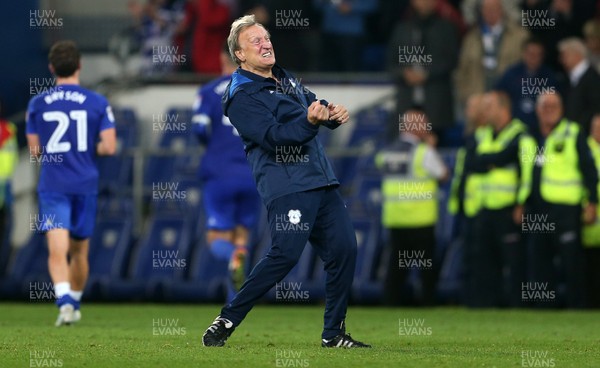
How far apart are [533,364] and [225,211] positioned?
7.35 meters

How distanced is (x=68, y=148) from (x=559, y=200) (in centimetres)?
663

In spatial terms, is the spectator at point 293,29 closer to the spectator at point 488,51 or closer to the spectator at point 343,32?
the spectator at point 343,32

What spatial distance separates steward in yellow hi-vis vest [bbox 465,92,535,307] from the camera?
1777 cm

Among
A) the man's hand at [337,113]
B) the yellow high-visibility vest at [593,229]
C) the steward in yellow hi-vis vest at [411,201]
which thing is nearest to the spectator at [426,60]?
the steward in yellow hi-vis vest at [411,201]

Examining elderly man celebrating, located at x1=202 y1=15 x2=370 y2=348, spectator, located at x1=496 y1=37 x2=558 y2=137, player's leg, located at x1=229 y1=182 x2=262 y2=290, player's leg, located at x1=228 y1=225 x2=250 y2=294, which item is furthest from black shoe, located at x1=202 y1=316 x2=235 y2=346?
spectator, located at x1=496 y1=37 x2=558 y2=137

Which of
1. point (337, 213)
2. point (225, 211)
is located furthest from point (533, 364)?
point (225, 211)

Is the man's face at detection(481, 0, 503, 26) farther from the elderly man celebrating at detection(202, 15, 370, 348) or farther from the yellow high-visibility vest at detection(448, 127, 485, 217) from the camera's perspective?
the elderly man celebrating at detection(202, 15, 370, 348)

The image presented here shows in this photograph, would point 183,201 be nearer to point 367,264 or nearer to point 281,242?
point 367,264

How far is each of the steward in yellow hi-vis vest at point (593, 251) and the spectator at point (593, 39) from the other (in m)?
1.72

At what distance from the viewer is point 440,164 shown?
18578 millimetres

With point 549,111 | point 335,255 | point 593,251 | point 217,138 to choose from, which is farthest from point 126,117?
point 335,255

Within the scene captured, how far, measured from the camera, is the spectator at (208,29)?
2230cm

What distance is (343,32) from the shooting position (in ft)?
71.9

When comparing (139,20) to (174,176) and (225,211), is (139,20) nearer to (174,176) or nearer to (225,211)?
(174,176)
